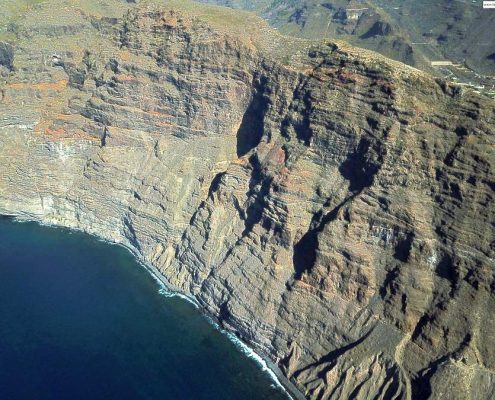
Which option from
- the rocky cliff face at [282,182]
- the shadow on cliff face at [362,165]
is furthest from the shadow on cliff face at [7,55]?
the shadow on cliff face at [362,165]

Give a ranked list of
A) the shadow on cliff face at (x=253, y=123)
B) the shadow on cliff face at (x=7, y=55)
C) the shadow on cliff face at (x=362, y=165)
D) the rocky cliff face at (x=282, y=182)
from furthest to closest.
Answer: the shadow on cliff face at (x=7, y=55) < the shadow on cliff face at (x=253, y=123) < the shadow on cliff face at (x=362, y=165) < the rocky cliff face at (x=282, y=182)

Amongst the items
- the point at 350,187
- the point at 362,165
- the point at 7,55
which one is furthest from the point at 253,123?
the point at 7,55

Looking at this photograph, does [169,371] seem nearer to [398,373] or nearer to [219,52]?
[398,373]

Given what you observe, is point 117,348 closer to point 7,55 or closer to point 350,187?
→ point 350,187

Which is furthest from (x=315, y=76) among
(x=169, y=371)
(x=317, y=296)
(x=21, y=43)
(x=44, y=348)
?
(x=21, y=43)

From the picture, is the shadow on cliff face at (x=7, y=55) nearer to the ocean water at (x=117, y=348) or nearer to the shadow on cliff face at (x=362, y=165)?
the ocean water at (x=117, y=348)

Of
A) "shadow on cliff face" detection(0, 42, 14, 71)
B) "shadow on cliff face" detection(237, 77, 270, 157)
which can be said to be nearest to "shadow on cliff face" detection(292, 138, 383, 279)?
"shadow on cliff face" detection(237, 77, 270, 157)
